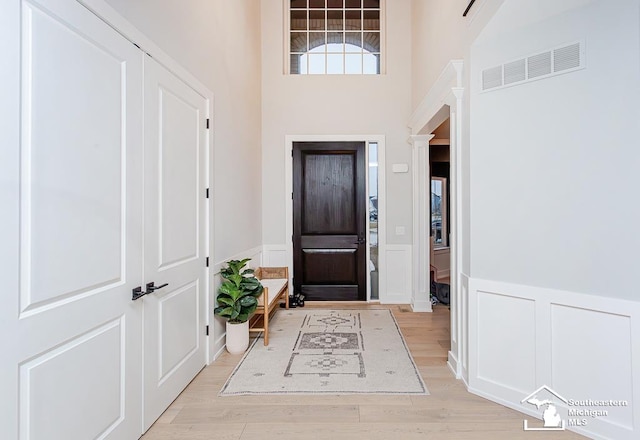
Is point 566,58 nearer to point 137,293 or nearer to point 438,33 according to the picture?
point 438,33

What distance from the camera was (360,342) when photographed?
3.50m

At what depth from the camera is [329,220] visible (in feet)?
16.7

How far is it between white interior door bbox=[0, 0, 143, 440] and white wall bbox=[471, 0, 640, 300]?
224 centimetres

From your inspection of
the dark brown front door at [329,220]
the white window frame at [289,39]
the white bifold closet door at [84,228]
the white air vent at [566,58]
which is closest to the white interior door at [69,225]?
the white bifold closet door at [84,228]

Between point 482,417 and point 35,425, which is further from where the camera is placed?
point 482,417

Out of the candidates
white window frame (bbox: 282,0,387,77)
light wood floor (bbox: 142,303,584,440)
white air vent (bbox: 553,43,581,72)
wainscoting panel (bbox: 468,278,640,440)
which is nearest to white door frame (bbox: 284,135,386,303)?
white window frame (bbox: 282,0,387,77)

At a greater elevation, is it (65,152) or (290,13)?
(290,13)

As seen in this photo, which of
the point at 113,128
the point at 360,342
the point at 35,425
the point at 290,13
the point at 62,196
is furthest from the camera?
the point at 290,13

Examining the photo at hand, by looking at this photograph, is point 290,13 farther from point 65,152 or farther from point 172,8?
point 65,152

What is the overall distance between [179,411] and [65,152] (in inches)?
68.3

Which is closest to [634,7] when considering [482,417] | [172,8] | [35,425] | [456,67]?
[456,67]

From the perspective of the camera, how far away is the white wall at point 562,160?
1935 mm

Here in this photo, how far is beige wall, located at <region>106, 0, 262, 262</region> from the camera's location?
2316 millimetres

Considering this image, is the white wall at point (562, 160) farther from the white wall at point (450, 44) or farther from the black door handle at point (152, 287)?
the black door handle at point (152, 287)
